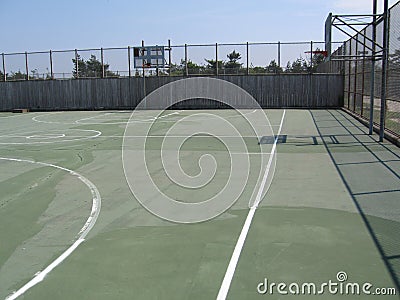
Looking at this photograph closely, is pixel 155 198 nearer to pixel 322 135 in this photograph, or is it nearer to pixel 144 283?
pixel 144 283

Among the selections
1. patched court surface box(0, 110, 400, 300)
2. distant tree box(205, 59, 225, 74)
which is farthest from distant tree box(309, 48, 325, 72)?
patched court surface box(0, 110, 400, 300)

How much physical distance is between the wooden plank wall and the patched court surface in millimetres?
18889

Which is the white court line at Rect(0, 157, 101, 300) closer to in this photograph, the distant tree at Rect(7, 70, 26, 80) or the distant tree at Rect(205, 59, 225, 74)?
the distant tree at Rect(205, 59, 225, 74)

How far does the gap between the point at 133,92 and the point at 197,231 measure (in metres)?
27.8

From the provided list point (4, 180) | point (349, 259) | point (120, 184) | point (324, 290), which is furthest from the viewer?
point (4, 180)

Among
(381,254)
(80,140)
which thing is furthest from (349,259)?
(80,140)

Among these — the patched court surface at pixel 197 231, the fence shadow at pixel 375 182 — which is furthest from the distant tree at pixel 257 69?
the patched court surface at pixel 197 231

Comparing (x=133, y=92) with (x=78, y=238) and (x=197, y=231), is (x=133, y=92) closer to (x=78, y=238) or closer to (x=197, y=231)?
(x=78, y=238)

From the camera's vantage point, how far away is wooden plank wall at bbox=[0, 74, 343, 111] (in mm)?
30531

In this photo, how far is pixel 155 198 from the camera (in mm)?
8070

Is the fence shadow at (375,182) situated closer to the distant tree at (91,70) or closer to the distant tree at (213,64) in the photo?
the distant tree at (213,64)

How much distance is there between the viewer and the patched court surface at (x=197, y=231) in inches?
184

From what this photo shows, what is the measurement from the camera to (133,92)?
33.1m

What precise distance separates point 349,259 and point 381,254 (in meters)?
0.44
